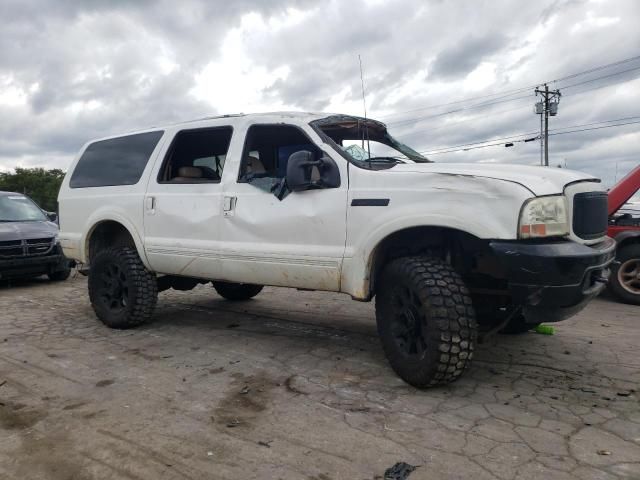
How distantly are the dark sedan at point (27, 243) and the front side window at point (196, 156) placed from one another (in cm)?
449

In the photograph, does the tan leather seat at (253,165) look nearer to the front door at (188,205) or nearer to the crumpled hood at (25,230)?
the front door at (188,205)

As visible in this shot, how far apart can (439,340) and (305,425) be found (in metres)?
0.95

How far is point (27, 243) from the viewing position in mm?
8016

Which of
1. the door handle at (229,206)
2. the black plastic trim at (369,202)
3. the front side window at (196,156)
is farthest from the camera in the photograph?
the front side window at (196,156)

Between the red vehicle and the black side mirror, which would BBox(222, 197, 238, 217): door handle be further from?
the red vehicle

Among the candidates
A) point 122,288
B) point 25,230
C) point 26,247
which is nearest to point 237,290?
point 122,288

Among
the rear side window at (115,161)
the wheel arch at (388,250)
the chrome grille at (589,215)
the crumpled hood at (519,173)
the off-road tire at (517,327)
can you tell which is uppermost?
the rear side window at (115,161)

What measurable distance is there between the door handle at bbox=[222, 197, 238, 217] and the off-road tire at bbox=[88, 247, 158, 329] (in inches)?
49.4

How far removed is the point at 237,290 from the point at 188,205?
6.69ft

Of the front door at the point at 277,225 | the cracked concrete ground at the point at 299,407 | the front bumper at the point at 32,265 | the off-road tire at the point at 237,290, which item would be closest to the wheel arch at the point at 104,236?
the cracked concrete ground at the point at 299,407

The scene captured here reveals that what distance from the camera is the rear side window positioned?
197 inches

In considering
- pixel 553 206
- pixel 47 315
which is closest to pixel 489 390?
pixel 553 206

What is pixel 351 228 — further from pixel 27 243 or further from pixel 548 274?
pixel 27 243

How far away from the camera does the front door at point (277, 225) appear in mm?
3648
